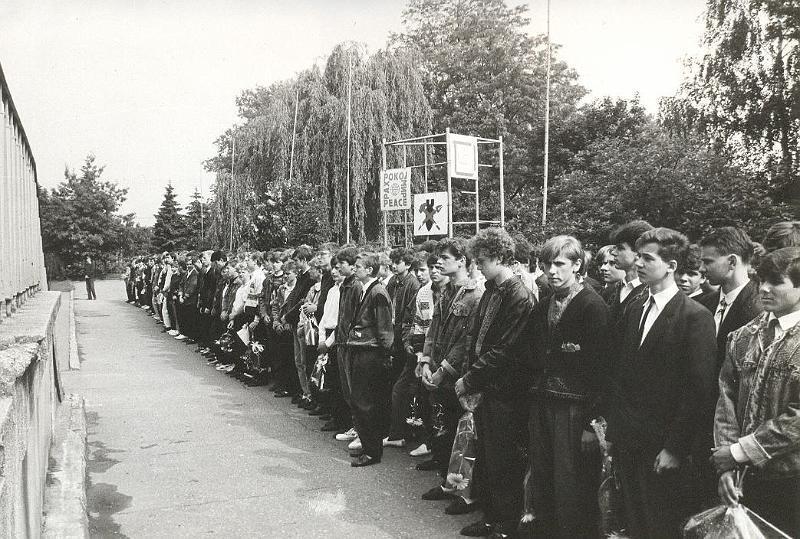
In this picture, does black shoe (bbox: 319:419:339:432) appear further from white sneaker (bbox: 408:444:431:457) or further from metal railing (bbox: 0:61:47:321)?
metal railing (bbox: 0:61:47:321)

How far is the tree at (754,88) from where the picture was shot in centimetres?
1530

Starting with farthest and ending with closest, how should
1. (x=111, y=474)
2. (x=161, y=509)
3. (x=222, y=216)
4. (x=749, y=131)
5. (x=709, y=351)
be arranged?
1. (x=222, y=216)
2. (x=749, y=131)
3. (x=111, y=474)
4. (x=161, y=509)
5. (x=709, y=351)

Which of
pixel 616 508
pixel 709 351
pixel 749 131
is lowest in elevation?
pixel 616 508

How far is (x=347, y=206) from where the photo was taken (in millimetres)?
22234

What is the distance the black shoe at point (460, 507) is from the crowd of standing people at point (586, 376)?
2 centimetres

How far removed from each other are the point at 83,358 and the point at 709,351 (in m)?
12.5

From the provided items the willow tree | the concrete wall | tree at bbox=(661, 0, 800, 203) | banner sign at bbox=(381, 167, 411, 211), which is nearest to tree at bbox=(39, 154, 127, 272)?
the willow tree

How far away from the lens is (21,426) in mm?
3215

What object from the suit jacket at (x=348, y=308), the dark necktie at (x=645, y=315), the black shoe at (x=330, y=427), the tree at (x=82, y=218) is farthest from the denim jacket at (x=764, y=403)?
the tree at (x=82, y=218)

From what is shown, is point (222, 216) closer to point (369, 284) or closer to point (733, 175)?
point (733, 175)

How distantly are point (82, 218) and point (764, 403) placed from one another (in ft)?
131

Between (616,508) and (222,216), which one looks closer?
(616,508)

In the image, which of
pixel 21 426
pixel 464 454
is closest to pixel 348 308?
pixel 464 454

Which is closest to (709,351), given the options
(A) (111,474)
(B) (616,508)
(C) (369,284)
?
→ (B) (616,508)
